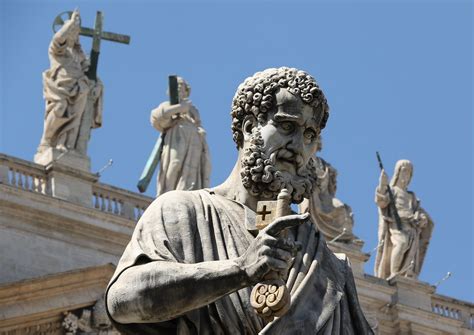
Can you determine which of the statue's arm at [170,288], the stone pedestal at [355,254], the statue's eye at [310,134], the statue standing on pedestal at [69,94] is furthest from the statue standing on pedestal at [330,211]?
the statue's arm at [170,288]

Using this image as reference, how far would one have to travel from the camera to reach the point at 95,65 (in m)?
32.0

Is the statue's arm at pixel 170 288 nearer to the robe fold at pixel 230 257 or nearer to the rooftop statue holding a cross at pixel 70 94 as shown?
the robe fold at pixel 230 257

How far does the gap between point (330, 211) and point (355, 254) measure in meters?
0.82

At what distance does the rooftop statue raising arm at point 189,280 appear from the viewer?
6.86 meters

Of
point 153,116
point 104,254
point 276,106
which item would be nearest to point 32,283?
point 104,254

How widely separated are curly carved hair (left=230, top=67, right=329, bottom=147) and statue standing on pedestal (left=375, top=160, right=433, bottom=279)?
26011mm

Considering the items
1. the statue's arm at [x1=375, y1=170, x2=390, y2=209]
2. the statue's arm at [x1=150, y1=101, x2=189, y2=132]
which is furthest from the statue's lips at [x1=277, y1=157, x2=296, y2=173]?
the statue's arm at [x1=375, y1=170, x2=390, y2=209]

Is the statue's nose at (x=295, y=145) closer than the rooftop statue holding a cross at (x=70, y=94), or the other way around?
the statue's nose at (x=295, y=145)

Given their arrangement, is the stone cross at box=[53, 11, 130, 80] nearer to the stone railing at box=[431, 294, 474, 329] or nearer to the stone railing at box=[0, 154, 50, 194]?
the stone railing at box=[0, 154, 50, 194]

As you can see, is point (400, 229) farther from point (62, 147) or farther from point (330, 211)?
point (62, 147)

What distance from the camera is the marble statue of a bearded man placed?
6906 millimetres

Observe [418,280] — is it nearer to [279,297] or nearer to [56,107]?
[56,107]

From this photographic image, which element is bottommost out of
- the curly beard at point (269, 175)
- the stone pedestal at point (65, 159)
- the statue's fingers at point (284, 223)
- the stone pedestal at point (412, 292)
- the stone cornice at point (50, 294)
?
the statue's fingers at point (284, 223)

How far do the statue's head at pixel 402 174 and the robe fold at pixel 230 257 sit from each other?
26627mm
